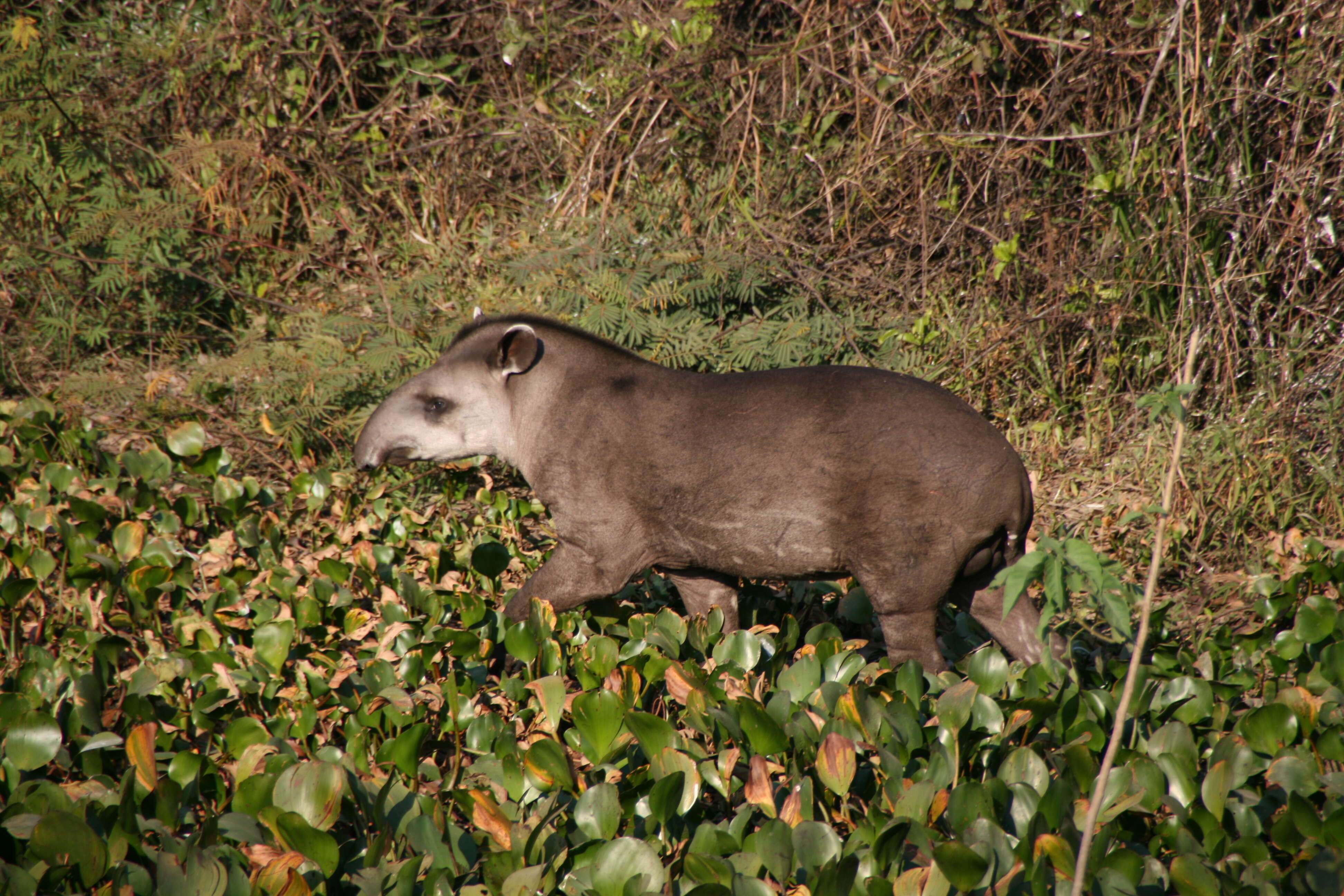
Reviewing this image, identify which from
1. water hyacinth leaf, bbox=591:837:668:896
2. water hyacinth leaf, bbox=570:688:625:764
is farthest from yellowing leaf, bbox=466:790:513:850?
water hyacinth leaf, bbox=570:688:625:764

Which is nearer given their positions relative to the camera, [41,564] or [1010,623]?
[1010,623]

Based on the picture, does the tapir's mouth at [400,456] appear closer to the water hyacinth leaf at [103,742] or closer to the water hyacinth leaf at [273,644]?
the water hyacinth leaf at [273,644]

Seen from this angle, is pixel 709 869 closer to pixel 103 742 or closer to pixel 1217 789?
A: pixel 1217 789

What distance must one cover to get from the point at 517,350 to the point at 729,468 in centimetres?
114

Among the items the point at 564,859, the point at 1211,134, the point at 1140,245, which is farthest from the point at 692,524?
the point at 1211,134

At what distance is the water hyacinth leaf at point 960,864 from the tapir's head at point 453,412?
279cm

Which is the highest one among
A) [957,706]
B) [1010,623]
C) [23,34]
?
[23,34]

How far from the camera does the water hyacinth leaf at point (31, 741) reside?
10.7ft

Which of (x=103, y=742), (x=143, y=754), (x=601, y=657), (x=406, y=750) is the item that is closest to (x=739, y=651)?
(x=601, y=657)

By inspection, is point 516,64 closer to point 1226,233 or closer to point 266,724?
point 1226,233

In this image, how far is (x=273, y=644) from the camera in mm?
4133

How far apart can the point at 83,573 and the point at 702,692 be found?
3.00 metres

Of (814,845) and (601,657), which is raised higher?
(814,845)

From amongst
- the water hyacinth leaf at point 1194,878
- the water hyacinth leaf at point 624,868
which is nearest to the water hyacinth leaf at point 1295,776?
the water hyacinth leaf at point 1194,878
